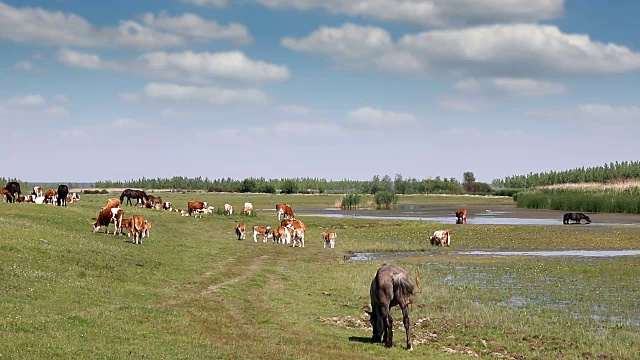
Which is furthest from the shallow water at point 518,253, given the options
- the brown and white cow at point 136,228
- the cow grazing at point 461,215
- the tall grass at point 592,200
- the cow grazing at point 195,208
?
the tall grass at point 592,200

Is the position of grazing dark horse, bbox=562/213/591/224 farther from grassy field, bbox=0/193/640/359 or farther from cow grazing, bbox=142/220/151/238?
cow grazing, bbox=142/220/151/238

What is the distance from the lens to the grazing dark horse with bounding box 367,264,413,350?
1927 cm

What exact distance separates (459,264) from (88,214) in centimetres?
2832

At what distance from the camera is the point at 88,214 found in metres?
49.7

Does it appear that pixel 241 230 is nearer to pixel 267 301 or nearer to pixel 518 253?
pixel 518 253

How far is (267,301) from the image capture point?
2667 cm

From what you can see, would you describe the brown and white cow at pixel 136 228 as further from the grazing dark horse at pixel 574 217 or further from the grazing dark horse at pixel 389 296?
the grazing dark horse at pixel 574 217

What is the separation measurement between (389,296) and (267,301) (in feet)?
27.9

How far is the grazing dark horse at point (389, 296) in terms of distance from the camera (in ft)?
63.2

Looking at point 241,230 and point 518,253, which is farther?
point 241,230

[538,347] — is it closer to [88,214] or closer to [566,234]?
[88,214]

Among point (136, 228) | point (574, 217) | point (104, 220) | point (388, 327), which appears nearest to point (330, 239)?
point (136, 228)

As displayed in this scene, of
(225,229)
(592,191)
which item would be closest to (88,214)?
(225,229)

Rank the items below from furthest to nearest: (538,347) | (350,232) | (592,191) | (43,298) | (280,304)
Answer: (592,191)
(350,232)
(280,304)
(43,298)
(538,347)
